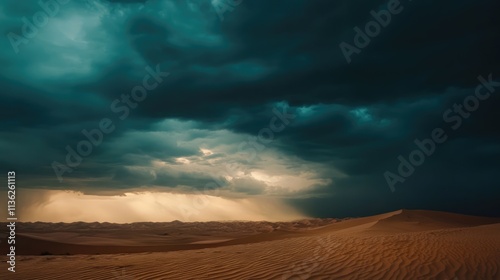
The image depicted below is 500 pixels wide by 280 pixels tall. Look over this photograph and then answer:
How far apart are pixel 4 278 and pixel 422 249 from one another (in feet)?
42.4

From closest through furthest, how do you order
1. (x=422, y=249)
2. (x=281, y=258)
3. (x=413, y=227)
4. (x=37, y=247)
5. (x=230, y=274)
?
(x=230, y=274) → (x=281, y=258) → (x=422, y=249) → (x=37, y=247) → (x=413, y=227)

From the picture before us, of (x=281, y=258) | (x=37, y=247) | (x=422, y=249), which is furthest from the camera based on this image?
(x=37, y=247)

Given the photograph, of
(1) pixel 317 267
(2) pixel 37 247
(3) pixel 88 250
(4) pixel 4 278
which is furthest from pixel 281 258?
(2) pixel 37 247

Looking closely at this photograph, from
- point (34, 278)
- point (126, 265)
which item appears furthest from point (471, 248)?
point (34, 278)

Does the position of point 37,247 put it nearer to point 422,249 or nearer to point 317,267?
point 317,267

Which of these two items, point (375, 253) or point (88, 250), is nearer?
point (375, 253)

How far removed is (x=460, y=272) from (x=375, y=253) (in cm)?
263

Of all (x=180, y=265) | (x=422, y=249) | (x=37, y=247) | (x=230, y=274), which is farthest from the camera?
(x=37, y=247)

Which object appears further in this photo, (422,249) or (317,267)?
(422,249)

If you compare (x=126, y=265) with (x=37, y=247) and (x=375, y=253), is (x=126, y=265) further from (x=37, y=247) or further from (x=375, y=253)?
(x=37, y=247)

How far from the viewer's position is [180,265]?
10.4 meters

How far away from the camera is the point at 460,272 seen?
9391 mm

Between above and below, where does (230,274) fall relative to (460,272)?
above

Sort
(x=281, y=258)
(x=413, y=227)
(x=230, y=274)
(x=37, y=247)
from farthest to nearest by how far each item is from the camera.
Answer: (x=413, y=227)
(x=37, y=247)
(x=281, y=258)
(x=230, y=274)
